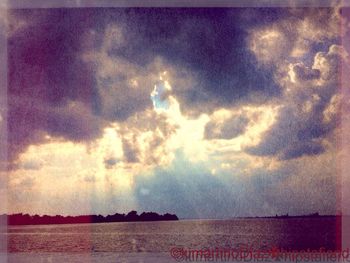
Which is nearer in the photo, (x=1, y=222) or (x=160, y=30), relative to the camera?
(x=160, y=30)

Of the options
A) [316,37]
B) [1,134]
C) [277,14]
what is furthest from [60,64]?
[316,37]

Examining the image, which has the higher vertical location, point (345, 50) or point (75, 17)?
point (75, 17)

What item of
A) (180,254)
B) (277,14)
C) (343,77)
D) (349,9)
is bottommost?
(180,254)

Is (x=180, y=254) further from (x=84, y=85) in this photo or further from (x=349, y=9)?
(x=349, y=9)

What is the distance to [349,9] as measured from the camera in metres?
5.46

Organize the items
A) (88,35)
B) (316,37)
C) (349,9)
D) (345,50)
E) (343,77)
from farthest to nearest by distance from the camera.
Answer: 1. (316,37)
2. (88,35)
3. (343,77)
4. (345,50)
5. (349,9)

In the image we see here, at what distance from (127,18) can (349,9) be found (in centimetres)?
323

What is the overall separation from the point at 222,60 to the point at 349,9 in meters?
2.97

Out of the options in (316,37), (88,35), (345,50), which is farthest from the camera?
(316,37)

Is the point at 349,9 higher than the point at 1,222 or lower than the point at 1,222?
higher

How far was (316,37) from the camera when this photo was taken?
7.71 metres

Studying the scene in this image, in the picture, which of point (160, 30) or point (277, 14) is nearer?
point (277, 14)

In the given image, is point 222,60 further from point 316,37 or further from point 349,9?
point 349,9

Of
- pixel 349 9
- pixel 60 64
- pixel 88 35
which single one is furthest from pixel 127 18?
pixel 349 9
